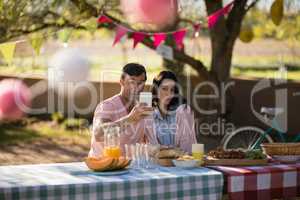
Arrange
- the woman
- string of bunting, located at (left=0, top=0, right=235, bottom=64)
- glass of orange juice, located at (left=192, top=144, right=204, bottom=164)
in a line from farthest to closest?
1. string of bunting, located at (left=0, top=0, right=235, bottom=64)
2. the woman
3. glass of orange juice, located at (left=192, top=144, right=204, bottom=164)

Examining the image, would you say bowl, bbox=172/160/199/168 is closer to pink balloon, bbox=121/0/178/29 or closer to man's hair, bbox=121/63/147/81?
man's hair, bbox=121/63/147/81

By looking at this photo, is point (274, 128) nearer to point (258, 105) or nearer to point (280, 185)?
point (258, 105)

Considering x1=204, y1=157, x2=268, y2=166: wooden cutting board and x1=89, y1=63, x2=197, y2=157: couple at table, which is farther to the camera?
x1=89, y1=63, x2=197, y2=157: couple at table

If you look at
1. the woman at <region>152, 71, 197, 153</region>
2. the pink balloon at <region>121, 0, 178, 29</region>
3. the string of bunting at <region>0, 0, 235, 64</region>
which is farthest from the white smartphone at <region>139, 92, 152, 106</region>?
the string of bunting at <region>0, 0, 235, 64</region>

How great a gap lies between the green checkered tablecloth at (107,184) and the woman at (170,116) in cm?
57

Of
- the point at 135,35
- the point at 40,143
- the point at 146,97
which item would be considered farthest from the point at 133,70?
the point at 40,143

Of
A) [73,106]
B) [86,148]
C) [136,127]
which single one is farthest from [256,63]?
[136,127]

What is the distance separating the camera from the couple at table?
4117mm

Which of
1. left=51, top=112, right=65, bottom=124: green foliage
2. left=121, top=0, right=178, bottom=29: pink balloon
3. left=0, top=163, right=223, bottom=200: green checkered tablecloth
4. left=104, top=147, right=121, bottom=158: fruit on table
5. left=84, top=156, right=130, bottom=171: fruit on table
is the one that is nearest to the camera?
left=0, top=163, right=223, bottom=200: green checkered tablecloth

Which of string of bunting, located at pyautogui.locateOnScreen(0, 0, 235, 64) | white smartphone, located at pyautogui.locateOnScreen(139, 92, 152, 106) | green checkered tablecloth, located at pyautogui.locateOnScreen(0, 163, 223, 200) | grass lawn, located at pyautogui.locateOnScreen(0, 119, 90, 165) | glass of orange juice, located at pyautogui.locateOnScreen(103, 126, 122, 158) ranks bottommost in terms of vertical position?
grass lawn, located at pyautogui.locateOnScreen(0, 119, 90, 165)

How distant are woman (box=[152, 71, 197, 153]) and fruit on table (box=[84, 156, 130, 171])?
756 mm

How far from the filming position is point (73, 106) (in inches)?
467

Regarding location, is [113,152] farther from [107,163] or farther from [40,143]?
[40,143]

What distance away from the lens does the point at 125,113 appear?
165 inches
